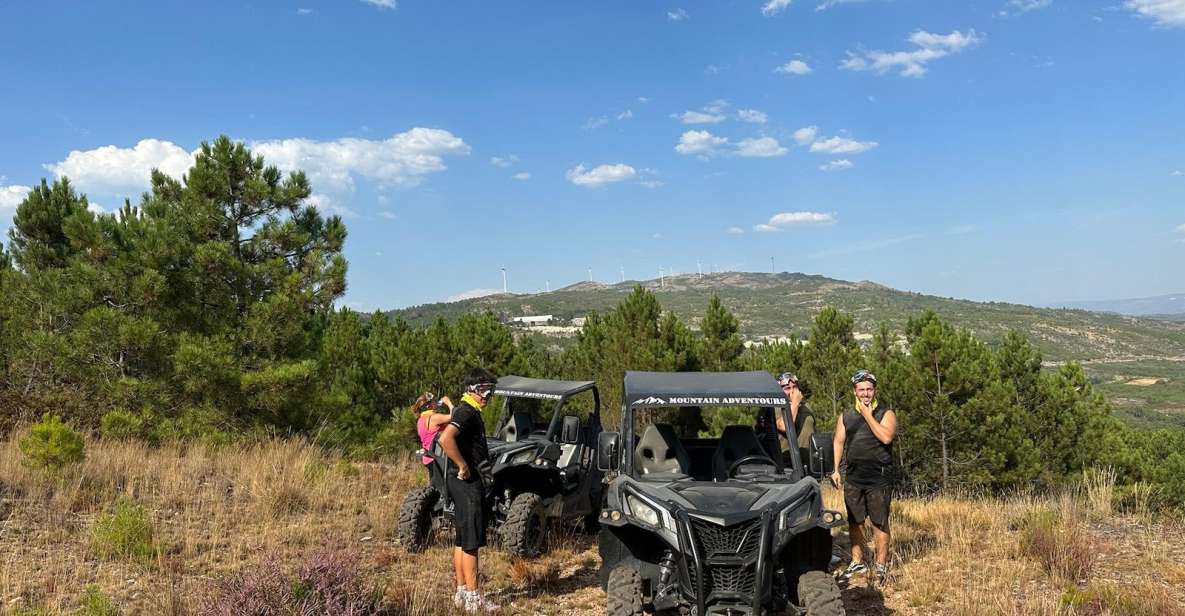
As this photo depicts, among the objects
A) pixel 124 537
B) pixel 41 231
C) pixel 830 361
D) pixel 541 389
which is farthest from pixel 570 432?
pixel 830 361

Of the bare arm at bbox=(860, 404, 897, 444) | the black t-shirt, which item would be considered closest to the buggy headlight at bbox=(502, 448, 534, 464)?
the black t-shirt

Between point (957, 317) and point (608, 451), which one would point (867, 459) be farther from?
point (957, 317)

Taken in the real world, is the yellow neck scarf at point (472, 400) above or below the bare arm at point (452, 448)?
above

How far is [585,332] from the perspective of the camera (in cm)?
2464

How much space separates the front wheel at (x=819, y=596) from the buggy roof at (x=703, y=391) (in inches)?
57.3

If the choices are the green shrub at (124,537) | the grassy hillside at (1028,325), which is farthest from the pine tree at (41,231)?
the grassy hillside at (1028,325)

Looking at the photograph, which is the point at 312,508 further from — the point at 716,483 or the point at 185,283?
the point at 716,483

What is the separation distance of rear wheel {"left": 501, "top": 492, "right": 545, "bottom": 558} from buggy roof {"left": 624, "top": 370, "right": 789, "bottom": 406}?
2.11m

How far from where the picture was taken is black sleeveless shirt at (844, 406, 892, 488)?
657 centimetres

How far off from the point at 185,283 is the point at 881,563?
11.0 meters

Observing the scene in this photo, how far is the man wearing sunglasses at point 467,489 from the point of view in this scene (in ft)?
19.0

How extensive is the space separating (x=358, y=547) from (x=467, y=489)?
95.5 inches

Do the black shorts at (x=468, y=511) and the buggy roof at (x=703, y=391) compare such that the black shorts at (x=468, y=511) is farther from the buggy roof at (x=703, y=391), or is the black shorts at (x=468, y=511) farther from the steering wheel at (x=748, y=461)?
the steering wheel at (x=748, y=461)

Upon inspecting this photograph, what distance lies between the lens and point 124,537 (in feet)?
21.7
